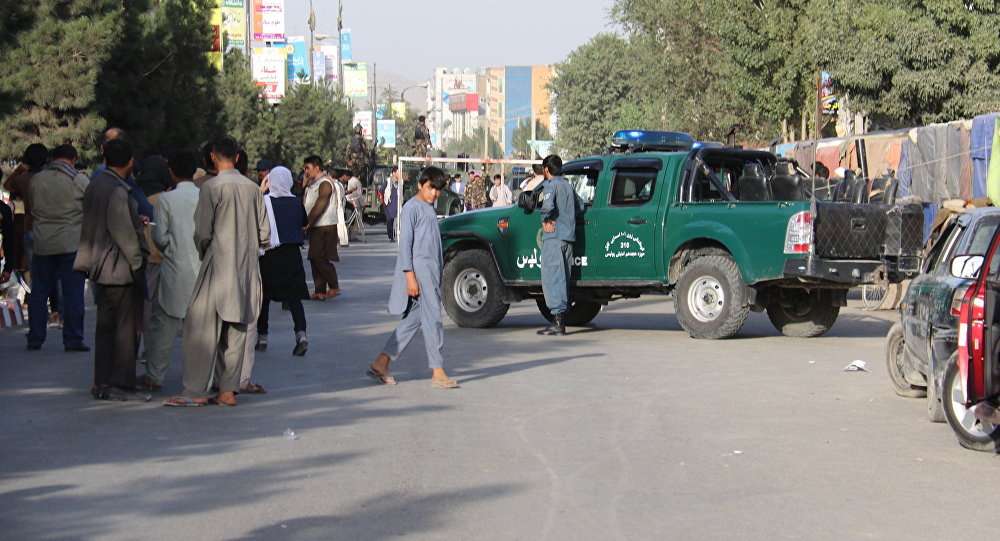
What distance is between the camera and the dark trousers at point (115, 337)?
9.53m

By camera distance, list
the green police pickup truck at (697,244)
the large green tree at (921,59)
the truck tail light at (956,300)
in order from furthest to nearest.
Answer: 1. the large green tree at (921,59)
2. the green police pickup truck at (697,244)
3. the truck tail light at (956,300)

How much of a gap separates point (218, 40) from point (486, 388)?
32255mm

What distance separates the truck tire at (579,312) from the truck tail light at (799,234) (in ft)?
10.8

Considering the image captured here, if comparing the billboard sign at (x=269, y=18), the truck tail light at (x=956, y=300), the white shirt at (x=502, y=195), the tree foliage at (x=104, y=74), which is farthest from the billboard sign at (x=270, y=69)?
the truck tail light at (x=956, y=300)

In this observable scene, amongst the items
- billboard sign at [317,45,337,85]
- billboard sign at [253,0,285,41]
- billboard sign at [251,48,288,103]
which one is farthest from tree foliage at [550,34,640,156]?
billboard sign at [251,48,288,103]

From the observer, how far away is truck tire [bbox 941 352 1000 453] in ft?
25.2

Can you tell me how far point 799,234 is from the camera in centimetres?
1298

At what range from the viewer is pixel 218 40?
40281 millimetres

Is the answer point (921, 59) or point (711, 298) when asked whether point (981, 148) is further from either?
point (921, 59)

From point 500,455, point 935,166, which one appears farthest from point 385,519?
point 935,166

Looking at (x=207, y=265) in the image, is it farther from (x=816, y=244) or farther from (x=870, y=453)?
(x=816, y=244)

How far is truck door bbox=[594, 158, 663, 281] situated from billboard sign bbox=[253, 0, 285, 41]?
4862cm

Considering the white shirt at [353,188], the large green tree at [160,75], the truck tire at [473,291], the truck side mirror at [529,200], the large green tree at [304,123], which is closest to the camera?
the truck side mirror at [529,200]

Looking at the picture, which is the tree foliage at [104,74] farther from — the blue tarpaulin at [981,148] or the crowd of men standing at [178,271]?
the blue tarpaulin at [981,148]
